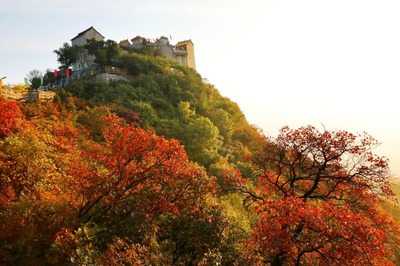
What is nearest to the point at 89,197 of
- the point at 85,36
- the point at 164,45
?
the point at 85,36

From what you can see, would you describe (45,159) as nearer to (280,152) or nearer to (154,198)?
(154,198)

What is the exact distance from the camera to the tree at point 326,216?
12914mm

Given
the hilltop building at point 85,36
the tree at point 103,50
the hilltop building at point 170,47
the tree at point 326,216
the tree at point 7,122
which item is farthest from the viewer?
the hilltop building at point 170,47

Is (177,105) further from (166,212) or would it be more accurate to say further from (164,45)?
(166,212)

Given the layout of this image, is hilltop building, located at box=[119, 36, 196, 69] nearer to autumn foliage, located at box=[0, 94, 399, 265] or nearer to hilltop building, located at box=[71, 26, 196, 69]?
hilltop building, located at box=[71, 26, 196, 69]

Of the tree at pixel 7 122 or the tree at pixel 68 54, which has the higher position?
the tree at pixel 68 54

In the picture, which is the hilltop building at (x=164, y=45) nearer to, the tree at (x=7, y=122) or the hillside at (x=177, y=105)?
the hillside at (x=177, y=105)

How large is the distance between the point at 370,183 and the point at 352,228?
4.92 m

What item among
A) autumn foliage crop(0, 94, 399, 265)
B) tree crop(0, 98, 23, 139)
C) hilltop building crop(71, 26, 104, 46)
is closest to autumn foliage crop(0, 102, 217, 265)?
autumn foliage crop(0, 94, 399, 265)

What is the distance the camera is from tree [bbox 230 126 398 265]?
12914 millimetres

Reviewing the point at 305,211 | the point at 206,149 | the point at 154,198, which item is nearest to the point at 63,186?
the point at 154,198

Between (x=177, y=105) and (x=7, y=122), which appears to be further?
(x=177, y=105)

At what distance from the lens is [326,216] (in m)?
14.2

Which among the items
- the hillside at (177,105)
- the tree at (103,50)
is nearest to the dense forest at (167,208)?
the hillside at (177,105)
